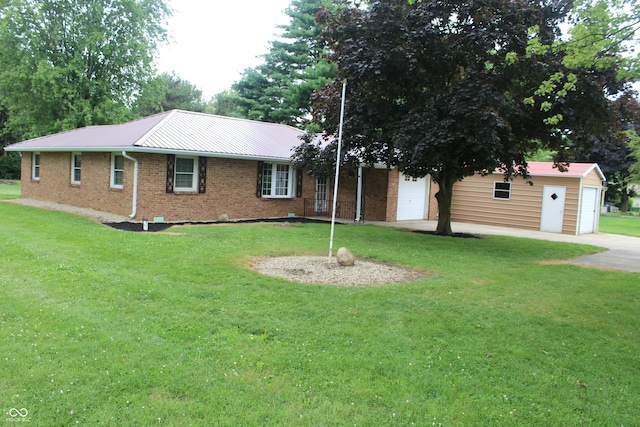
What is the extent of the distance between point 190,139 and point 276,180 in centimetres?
394

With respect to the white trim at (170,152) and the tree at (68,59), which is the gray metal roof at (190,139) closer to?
the white trim at (170,152)

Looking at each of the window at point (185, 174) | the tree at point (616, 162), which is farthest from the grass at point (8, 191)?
the tree at point (616, 162)

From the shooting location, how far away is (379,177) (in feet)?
68.9

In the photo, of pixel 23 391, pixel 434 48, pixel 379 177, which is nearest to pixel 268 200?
pixel 379 177

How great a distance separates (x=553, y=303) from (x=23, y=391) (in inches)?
263

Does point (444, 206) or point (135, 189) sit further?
point (444, 206)

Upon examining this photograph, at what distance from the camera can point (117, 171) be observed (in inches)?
665

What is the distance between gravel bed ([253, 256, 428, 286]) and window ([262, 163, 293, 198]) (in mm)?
9390

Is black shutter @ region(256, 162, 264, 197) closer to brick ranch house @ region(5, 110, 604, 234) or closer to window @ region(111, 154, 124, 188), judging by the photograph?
brick ranch house @ region(5, 110, 604, 234)

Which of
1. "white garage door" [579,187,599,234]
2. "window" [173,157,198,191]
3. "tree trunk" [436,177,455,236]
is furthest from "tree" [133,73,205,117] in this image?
"white garage door" [579,187,599,234]

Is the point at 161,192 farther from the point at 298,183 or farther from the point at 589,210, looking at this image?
the point at 589,210

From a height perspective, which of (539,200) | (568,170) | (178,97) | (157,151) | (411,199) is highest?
(178,97)

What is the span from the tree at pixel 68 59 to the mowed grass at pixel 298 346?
25835 mm

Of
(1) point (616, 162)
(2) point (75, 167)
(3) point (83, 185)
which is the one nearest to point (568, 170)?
(3) point (83, 185)
